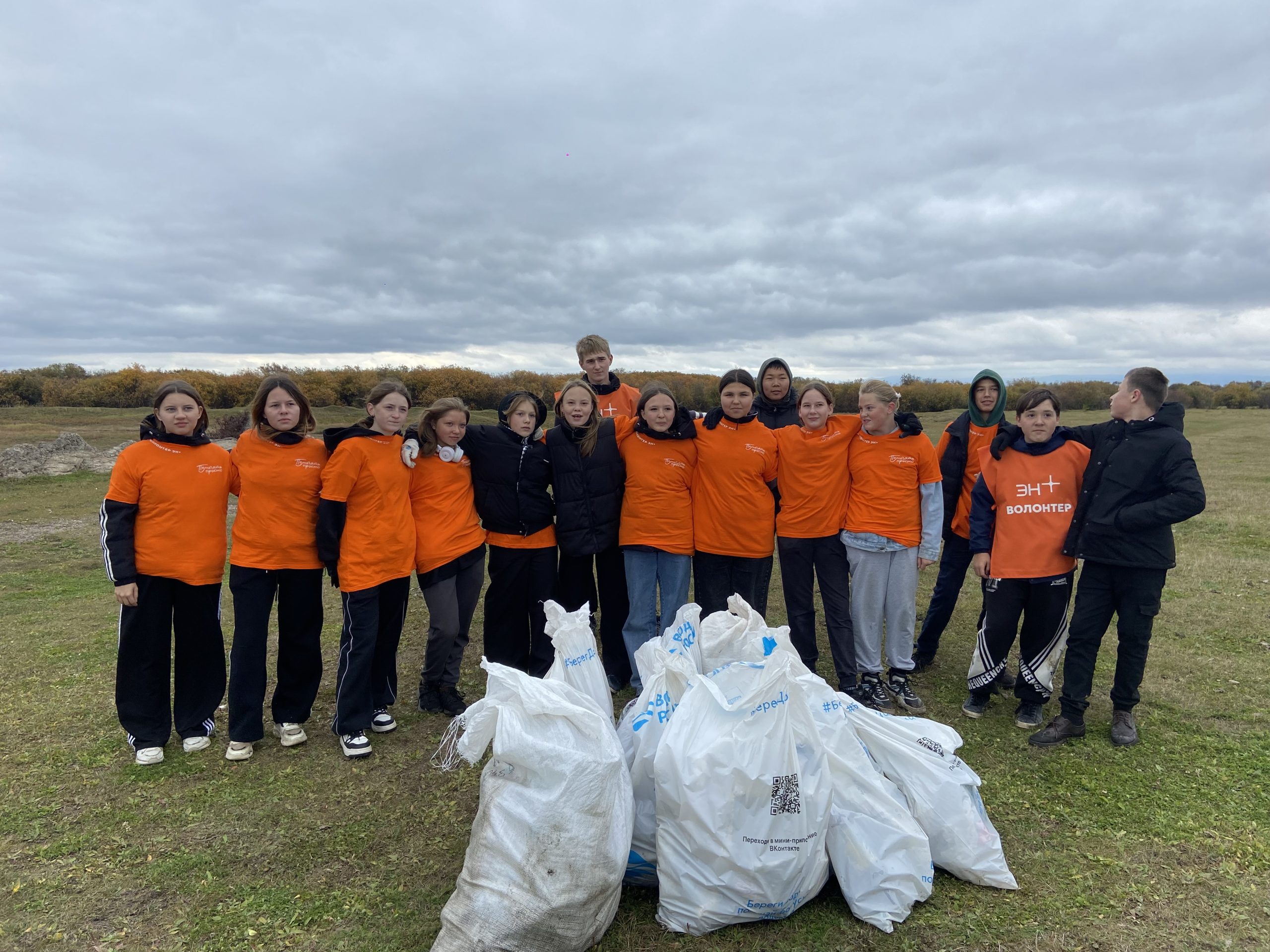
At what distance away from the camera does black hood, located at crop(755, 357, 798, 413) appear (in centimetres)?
489

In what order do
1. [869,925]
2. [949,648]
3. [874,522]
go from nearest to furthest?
1. [869,925]
2. [874,522]
3. [949,648]

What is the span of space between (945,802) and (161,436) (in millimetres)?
3987

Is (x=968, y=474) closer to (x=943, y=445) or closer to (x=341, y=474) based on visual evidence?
(x=943, y=445)

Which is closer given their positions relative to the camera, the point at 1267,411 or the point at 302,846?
the point at 302,846

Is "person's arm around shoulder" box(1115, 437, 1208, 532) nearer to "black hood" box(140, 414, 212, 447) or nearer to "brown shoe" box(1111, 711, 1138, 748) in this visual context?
"brown shoe" box(1111, 711, 1138, 748)

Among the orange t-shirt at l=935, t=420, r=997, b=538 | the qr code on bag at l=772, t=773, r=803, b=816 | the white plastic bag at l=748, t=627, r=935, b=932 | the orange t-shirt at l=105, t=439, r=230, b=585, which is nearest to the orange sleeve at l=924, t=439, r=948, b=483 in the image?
the orange t-shirt at l=935, t=420, r=997, b=538

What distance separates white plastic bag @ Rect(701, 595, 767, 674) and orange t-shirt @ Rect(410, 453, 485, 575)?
1633mm

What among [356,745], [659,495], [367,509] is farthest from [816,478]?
[356,745]

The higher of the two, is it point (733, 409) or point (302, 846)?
point (733, 409)

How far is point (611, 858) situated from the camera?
7.43ft

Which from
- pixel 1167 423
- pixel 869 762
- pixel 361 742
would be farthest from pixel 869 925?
pixel 1167 423

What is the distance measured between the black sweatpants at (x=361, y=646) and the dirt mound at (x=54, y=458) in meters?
14.3

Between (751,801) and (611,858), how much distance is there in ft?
1.60

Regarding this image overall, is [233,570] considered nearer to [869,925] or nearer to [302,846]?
[302,846]
